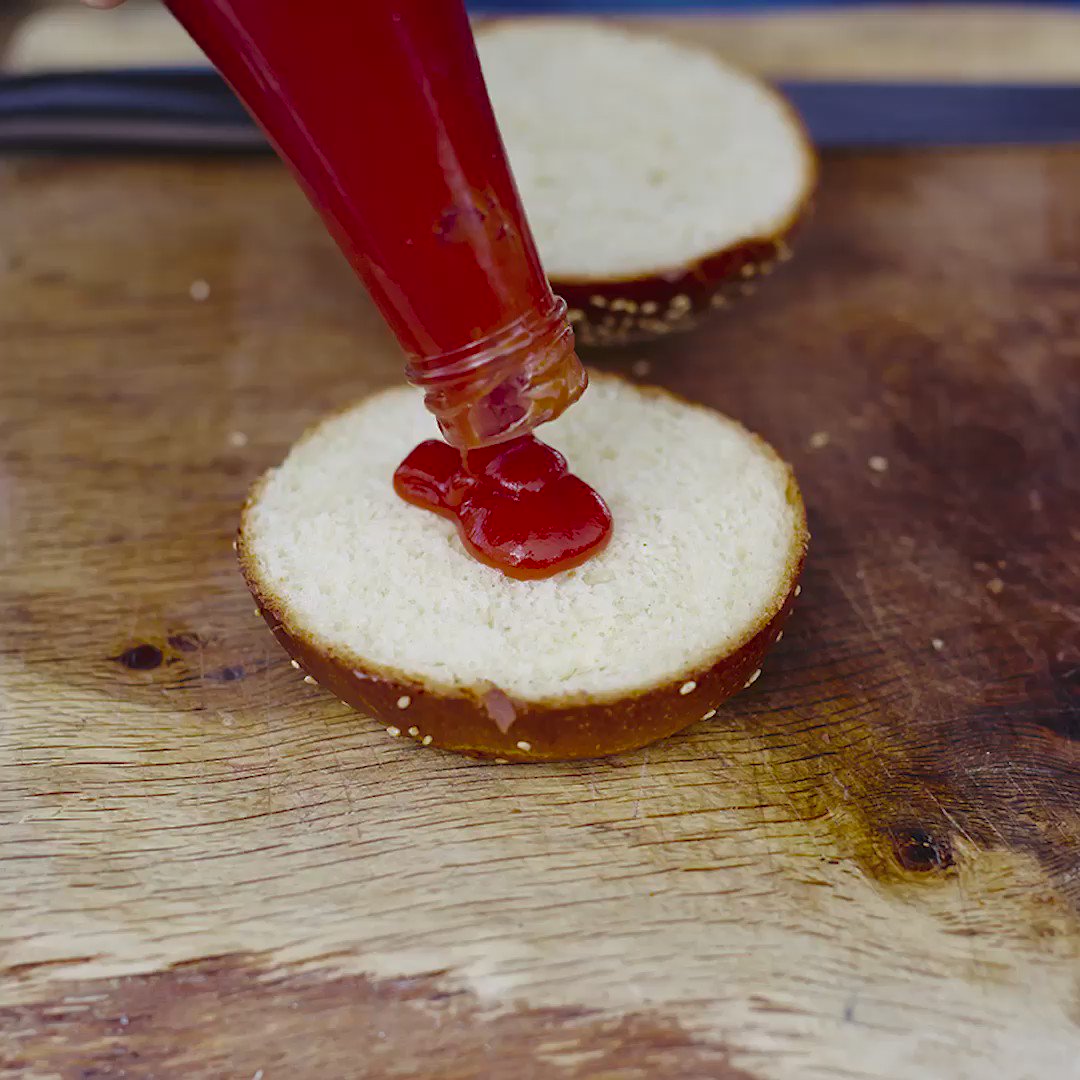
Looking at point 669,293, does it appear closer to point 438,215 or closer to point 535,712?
point 438,215

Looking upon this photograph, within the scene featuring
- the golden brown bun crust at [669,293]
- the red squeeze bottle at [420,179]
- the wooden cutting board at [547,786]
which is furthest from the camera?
the golden brown bun crust at [669,293]

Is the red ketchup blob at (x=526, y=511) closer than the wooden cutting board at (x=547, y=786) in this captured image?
No

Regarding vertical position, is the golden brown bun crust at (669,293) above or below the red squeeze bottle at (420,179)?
below

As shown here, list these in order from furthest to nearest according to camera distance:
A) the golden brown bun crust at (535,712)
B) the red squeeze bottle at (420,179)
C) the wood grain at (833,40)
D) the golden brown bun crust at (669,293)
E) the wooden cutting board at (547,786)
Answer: the wood grain at (833,40)
the golden brown bun crust at (669,293)
the golden brown bun crust at (535,712)
the wooden cutting board at (547,786)
the red squeeze bottle at (420,179)

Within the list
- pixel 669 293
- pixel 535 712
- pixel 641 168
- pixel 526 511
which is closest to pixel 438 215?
pixel 526 511

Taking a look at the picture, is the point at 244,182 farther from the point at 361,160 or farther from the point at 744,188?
the point at 361,160

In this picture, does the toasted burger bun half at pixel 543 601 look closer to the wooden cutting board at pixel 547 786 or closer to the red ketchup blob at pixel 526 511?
the red ketchup blob at pixel 526 511

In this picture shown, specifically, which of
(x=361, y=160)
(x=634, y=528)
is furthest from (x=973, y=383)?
(x=361, y=160)

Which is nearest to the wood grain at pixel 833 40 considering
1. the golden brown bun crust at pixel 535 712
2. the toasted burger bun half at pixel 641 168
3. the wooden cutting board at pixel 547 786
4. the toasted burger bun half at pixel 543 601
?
the toasted burger bun half at pixel 641 168
